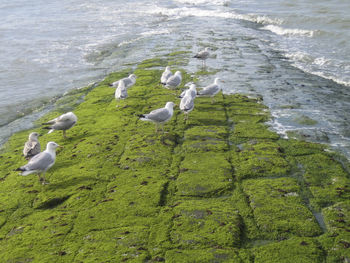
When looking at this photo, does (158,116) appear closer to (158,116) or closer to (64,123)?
(158,116)

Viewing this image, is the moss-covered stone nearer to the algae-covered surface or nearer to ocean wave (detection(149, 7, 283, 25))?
the algae-covered surface

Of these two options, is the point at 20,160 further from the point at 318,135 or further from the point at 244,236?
the point at 318,135

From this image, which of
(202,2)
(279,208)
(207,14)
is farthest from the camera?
(202,2)

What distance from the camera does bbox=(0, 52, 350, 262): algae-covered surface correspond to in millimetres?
5379

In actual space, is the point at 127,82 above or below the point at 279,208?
below

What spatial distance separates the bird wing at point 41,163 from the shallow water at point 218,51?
390 cm

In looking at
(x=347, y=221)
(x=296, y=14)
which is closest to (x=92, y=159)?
(x=347, y=221)

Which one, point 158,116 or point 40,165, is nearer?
point 40,165

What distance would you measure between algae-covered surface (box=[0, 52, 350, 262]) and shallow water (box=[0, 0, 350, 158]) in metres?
2.08

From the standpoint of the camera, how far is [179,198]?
22.0ft

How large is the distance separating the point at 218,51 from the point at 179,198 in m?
14.9

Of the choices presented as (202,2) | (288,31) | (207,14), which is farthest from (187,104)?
(202,2)

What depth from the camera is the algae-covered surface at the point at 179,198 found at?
17.6ft

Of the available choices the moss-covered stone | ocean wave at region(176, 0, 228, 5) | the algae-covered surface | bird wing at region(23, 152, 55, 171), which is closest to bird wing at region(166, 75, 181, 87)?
the algae-covered surface
